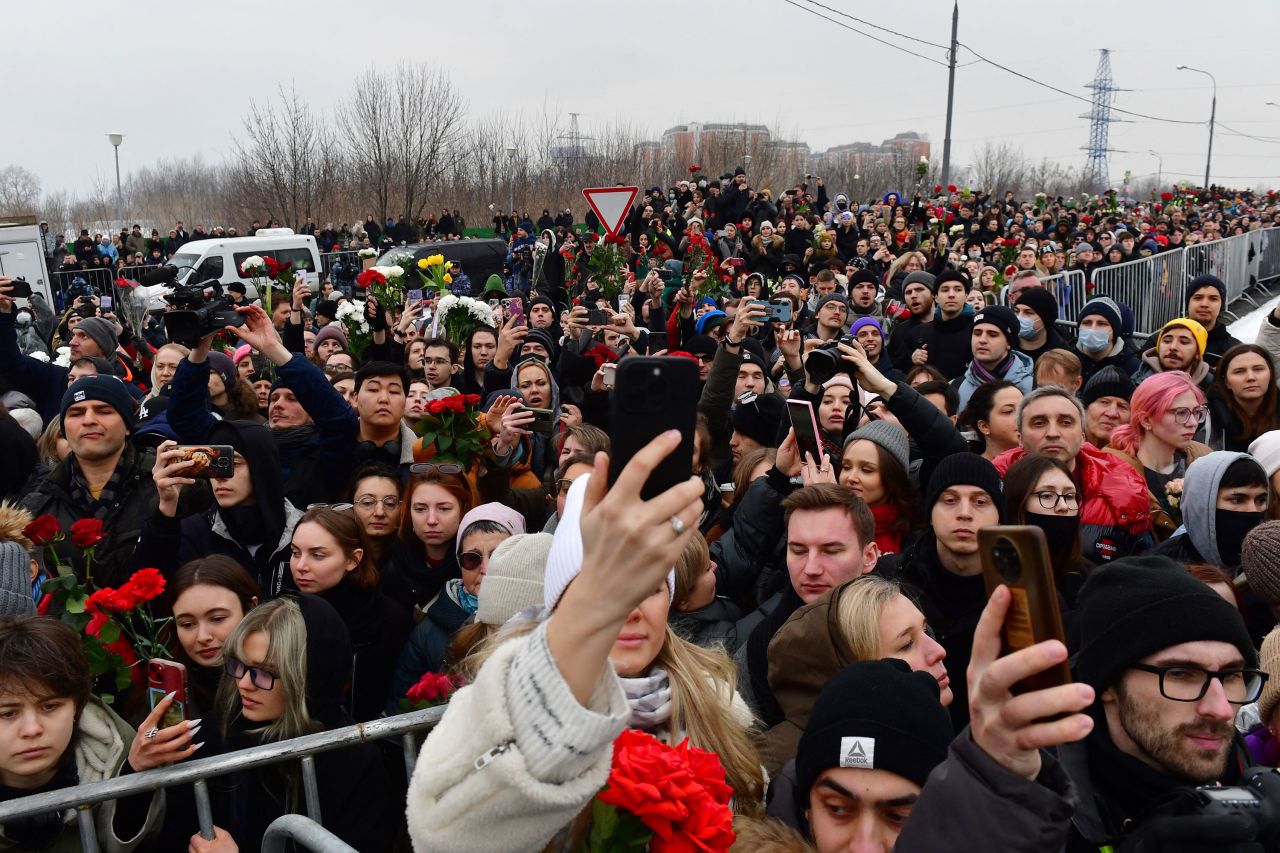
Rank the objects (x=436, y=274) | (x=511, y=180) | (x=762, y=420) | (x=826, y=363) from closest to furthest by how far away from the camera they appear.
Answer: (x=826, y=363), (x=762, y=420), (x=436, y=274), (x=511, y=180)

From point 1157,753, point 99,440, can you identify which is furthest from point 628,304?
point 1157,753

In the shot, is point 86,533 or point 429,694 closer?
point 429,694

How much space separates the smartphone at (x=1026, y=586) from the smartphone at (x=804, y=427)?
2.92 m

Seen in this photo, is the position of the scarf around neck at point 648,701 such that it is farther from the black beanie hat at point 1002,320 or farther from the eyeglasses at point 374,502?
the black beanie hat at point 1002,320

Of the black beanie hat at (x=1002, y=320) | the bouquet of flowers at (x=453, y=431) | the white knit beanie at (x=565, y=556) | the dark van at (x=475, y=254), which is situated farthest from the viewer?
the dark van at (x=475, y=254)

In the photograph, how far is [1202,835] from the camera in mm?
1961

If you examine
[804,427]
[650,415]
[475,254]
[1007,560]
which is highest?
[650,415]

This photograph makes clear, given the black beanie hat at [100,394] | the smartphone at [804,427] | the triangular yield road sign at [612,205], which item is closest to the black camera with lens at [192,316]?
the black beanie hat at [100,394]

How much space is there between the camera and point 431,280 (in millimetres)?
9227

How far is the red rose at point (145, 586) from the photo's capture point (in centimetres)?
321

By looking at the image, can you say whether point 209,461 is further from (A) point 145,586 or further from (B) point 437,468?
(A) point 145,586

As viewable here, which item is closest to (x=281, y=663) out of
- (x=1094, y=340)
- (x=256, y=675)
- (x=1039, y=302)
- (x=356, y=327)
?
(x=256, y=675)

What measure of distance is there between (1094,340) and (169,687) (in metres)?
6.67

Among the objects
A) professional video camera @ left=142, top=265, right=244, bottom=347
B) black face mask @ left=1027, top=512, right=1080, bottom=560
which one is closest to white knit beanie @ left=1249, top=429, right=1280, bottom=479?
black face mask @ left=1027, top=512, right=1080, bottom=560
